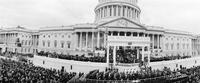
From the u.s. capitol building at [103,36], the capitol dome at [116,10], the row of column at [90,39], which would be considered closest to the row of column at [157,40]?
the u.s. capitol building at [103,36]

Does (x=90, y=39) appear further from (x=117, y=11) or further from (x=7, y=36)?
(x=7, y=36)

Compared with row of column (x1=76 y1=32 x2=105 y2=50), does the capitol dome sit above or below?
above

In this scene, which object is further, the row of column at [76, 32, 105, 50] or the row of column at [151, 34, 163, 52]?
the row of column at [151, 34, 163, 52]

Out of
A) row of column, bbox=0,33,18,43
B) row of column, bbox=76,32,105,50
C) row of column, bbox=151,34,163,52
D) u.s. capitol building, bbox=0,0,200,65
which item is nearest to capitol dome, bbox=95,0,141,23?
u.s. capitol building, bbox=0,0,200,65

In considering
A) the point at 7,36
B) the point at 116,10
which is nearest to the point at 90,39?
the point at 116,10

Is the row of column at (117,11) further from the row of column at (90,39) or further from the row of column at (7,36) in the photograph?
the row of column at (7,36)

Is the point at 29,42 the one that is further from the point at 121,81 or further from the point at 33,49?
the point at 121,81

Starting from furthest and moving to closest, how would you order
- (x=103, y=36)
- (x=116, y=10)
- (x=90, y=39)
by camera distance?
(x=116, y=10) → (x=90, y=39) → (x=103, y=36)

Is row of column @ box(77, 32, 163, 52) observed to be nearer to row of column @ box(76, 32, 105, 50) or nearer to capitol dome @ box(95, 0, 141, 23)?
row of column @ box(76, 32, 105, 50)
